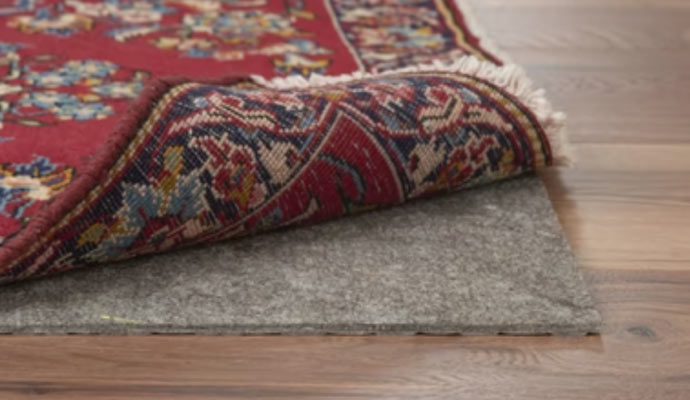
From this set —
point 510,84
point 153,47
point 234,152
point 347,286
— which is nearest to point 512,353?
point 347,286

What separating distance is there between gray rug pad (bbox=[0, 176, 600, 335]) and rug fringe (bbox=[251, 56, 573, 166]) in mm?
142

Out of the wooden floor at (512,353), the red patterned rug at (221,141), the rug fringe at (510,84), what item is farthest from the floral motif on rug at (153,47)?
the wooden floor at (512,353)

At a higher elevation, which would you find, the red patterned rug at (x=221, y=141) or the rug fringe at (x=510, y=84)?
the rug fringe at (x=510, y=84)

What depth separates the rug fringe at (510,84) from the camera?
52.1 inches

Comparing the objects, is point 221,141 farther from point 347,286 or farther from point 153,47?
point 153,47

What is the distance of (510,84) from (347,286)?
0.48m

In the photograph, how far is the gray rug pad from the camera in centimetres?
100

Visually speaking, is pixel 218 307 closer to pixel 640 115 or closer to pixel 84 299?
pixel 84 299

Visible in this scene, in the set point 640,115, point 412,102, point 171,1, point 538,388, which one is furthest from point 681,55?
point 538,388

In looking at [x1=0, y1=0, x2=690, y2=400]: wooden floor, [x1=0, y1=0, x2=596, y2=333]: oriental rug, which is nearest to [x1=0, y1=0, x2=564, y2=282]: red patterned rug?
[x1=0, y1=0, x2=596, y2=333]: oriental rug

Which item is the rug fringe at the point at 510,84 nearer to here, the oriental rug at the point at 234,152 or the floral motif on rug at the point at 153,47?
the oriental rug at the point at 234,152

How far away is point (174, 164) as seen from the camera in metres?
1.09

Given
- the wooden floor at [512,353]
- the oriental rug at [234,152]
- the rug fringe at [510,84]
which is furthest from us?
the rug fringe at [510,84]

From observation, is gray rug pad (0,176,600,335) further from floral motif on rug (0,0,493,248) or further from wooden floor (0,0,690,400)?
floral motif on rug (0,0,493,248)
